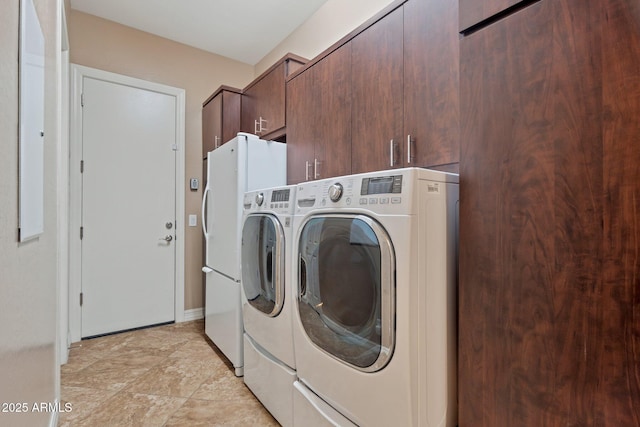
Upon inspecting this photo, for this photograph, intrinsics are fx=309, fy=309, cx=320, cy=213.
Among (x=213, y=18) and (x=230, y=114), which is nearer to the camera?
(x=213, y=18)

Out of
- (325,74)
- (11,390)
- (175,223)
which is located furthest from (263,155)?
(11,390)

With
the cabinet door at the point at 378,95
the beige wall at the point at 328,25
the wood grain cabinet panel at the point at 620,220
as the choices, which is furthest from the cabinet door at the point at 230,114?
the wood grain cabinet panel at the point at 620,220

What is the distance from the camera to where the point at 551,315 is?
80 centimetres

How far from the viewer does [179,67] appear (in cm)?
335

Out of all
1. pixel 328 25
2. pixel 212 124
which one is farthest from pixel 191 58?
pixel 328 25

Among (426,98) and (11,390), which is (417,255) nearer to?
(426,98)

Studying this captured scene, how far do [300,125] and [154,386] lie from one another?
6.86 feet

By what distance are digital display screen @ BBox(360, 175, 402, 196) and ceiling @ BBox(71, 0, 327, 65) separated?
233cm

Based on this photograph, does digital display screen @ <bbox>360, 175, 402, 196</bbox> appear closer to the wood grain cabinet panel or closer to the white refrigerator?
the wood grain cabinet panel

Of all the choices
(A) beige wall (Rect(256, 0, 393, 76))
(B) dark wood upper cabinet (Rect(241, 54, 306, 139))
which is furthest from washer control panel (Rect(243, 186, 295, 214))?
(A) beige wall (Rect(256, 0, 393, 76))

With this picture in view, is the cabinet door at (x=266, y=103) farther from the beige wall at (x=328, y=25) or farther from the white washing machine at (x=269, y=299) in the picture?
the white washing machine at (x=269, y=299)

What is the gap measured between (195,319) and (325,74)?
2892 millimetres

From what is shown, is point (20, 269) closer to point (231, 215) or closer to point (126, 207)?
point (231, 215)

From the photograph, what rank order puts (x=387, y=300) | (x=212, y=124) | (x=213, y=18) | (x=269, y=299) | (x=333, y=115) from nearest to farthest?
(x=387, y=300) < (x=269, y=299) < (x=333, y=115) < (x=213, y=18) < (x=212, y=124)
